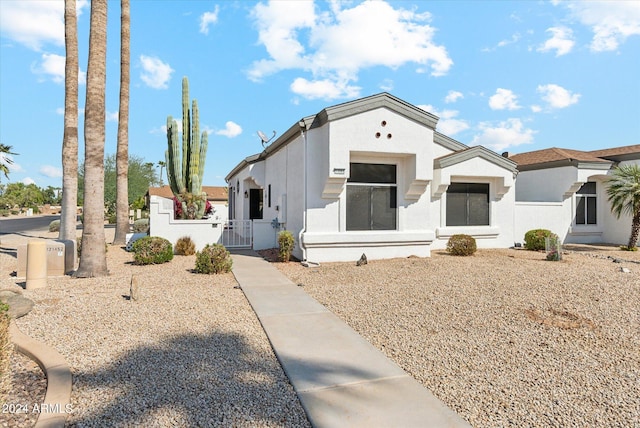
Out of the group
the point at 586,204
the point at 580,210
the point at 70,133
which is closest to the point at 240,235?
the point at 70,133

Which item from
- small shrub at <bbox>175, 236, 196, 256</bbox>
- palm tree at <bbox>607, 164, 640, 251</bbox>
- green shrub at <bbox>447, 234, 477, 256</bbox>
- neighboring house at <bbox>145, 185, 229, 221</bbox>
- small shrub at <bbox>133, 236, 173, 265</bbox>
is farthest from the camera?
neighboring house at <bbox>145, 185, 229, 221</bbox>

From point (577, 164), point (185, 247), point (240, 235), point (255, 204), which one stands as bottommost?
point (185, 247)

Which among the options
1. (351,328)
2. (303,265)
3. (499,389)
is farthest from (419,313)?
(303,265)

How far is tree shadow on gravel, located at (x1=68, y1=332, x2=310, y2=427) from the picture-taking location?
3.31 m

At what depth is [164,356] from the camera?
15.2 feet

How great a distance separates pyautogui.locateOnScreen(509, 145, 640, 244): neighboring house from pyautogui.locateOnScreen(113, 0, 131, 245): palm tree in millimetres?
18121

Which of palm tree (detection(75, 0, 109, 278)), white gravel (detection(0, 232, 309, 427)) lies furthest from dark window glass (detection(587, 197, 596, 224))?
palm tree (detection(75, 0, 109, 278))

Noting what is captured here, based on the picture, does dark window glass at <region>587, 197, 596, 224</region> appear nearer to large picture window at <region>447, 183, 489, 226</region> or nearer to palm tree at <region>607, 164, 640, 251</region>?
palm tree at <region>607, 164, 640, 251</region>

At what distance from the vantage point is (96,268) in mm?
9453

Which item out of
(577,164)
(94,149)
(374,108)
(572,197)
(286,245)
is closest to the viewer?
(94,149)

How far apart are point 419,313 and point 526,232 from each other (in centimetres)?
1213

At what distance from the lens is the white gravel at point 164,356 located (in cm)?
340

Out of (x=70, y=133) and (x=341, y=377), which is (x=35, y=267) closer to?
(x=70, y=133)

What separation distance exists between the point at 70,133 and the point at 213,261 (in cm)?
763
